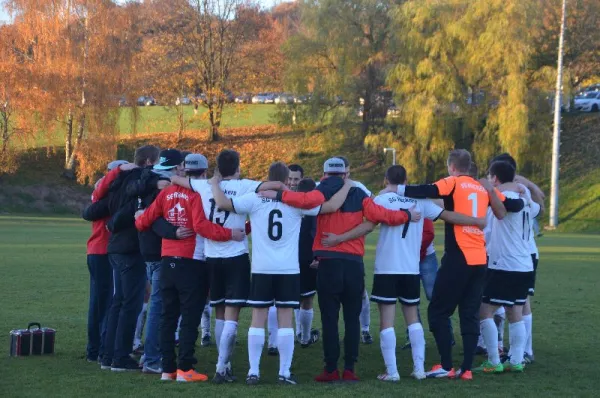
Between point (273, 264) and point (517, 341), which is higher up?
point (273, 264)

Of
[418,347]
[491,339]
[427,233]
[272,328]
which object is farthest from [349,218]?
[272,328]

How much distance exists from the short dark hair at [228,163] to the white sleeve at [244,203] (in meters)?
0.28

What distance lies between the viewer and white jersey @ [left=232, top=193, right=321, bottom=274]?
8.23m

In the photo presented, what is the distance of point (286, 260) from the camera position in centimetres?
826

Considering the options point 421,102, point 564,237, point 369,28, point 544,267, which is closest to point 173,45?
point 369,28

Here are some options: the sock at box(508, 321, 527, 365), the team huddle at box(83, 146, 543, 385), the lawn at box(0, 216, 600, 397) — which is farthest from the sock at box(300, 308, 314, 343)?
the sock at box(508, 321, 527, 365)

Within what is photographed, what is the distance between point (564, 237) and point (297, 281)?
28690mm

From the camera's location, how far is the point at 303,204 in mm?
8133

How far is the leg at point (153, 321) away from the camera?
8.62 metres

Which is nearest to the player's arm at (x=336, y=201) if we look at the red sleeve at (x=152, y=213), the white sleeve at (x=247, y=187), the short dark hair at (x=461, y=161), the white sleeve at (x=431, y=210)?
the white sleeve at (x=247, y=187)

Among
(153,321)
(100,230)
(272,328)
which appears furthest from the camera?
(272,328)

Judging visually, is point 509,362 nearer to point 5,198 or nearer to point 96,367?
point 96,367

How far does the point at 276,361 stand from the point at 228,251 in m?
1.95

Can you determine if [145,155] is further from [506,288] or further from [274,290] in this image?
[506,288]
